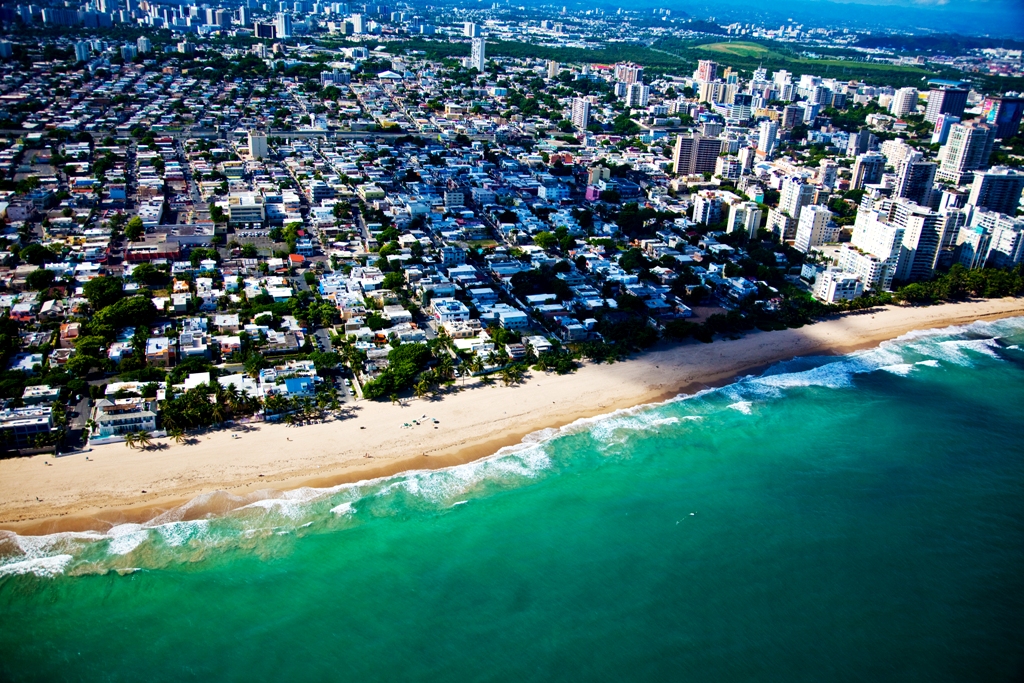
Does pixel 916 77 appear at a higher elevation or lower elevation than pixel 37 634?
higher

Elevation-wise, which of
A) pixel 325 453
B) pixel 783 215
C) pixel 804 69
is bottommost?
pixel 325 453

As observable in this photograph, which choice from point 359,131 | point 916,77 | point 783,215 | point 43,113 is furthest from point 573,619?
point 916,77

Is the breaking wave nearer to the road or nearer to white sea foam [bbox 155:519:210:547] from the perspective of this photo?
white sea foam [bbox 155:519:210:547]

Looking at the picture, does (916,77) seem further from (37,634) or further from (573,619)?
(37,634)

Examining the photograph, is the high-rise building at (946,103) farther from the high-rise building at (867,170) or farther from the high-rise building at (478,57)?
the high-rise building at (478,57)

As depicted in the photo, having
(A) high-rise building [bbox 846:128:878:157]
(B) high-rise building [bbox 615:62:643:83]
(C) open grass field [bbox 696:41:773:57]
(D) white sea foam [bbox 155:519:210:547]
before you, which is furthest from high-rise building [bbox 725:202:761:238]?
(C) open grass field [bbox 696:41:773:57]

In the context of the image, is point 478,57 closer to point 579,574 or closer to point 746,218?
point 746,218
